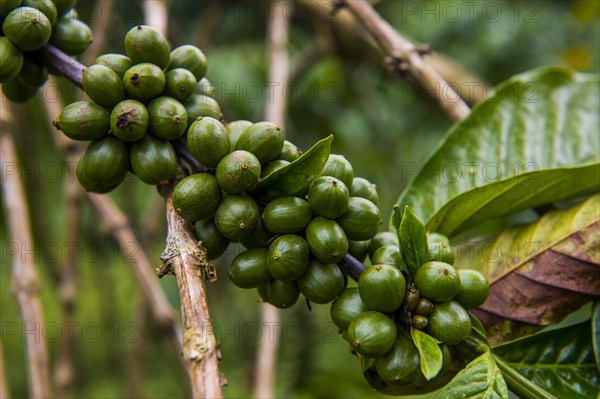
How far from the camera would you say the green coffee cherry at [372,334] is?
2.63 ft

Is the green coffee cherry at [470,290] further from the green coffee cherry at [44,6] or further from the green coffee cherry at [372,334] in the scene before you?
the green coffee cherry at [44,6]

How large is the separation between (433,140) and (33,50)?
2356 mm

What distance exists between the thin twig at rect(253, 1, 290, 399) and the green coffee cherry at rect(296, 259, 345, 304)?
66 centimetres

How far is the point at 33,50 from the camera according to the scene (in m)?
0.98

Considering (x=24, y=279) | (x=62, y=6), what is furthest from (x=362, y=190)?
(x=24, y=279)

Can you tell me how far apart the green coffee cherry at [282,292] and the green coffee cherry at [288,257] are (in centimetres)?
4

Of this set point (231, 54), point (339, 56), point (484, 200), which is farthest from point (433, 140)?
point (484, 200)

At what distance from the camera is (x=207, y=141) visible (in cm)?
86

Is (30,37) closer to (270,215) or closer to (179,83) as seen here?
(179,83)

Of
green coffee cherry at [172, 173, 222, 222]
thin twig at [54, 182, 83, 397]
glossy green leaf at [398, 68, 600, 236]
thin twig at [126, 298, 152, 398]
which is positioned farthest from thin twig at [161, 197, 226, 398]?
thin twig at [126, 298, 152, 398]

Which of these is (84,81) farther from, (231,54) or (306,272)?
(231,54)

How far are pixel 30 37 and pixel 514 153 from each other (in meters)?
0.96

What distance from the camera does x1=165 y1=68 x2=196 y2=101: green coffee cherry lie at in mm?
942

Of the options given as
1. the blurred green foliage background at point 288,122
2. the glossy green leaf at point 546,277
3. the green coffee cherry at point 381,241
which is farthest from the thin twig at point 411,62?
the blurred green foliage background at point 288,122
